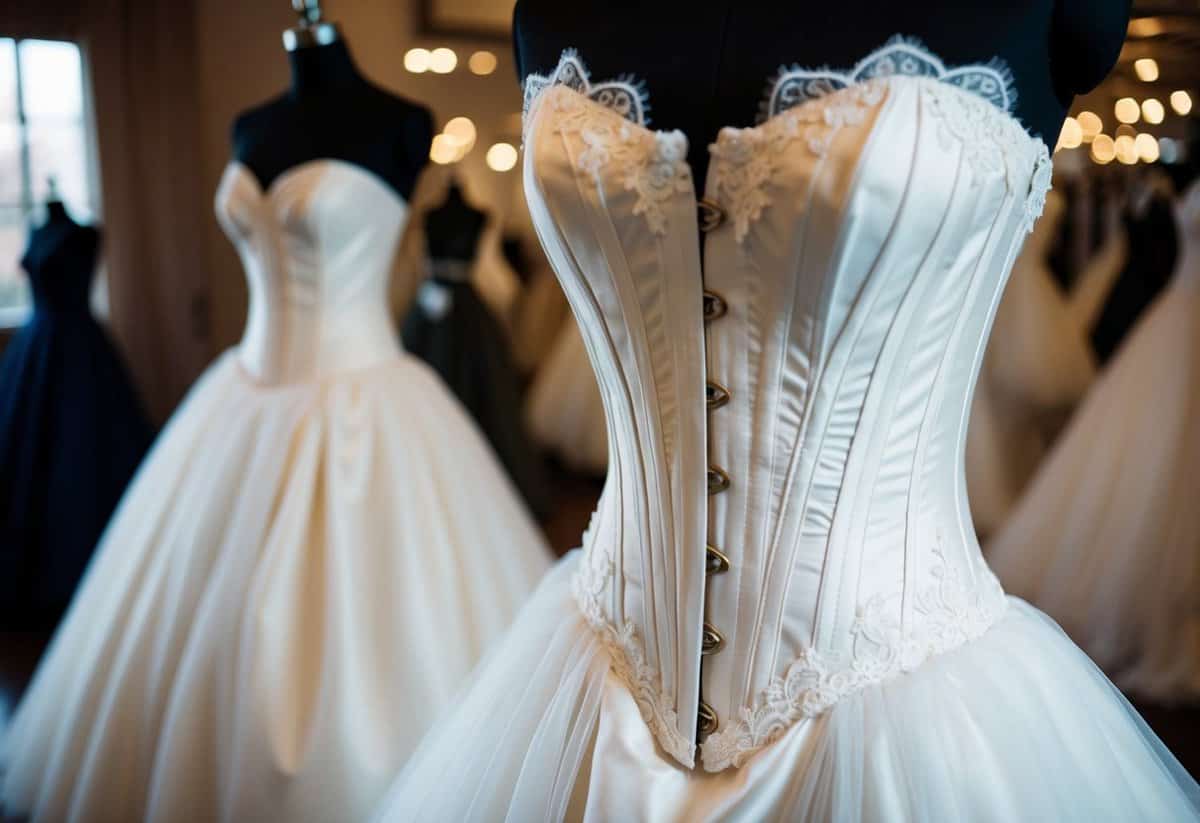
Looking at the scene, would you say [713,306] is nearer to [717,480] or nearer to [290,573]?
[717,480]

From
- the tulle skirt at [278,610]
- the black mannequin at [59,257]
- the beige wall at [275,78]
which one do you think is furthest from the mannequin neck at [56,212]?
the tulle skirt at [278,610]

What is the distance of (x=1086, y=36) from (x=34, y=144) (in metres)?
3.45

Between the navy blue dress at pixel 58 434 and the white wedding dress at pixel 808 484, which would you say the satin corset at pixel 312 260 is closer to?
the white wedding dress at pixel 808 484

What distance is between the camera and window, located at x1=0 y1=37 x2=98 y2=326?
3.22 m

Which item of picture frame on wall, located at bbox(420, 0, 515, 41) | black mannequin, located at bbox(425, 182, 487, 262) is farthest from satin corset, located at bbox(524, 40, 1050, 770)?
picture frame on wall, located at bbox(420, 0, 515, 41)

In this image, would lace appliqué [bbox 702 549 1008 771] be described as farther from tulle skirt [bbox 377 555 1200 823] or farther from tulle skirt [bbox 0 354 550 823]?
tulle skirt [bbox 0 354 550 823]

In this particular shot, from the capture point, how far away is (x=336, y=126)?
1.75 meters

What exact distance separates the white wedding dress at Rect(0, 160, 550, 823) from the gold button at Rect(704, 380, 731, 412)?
84cm

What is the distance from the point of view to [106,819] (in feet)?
4.98

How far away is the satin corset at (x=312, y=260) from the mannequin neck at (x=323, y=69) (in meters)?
0.17

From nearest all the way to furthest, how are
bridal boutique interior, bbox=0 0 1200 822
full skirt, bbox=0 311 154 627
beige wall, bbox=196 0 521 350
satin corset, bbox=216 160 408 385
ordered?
bridal boutique interior, bbox=0 0 1200 822, satin corset, bbox=216 160 408 385, full skirt, bbox=0 311 154 627, beige wall, bbox=196 0 521 350

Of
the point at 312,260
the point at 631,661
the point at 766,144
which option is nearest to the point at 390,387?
the point at 312,260

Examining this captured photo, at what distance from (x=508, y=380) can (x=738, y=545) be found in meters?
2.76

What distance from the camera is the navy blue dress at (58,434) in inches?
109
